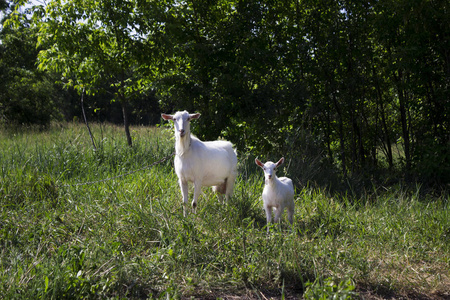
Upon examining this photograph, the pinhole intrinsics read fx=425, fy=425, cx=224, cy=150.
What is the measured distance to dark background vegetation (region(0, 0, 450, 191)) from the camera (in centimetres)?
911

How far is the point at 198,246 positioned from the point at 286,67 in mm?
7953

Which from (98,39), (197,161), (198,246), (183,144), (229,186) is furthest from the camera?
(98,39)

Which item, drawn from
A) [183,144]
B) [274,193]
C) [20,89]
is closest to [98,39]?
[183,144]

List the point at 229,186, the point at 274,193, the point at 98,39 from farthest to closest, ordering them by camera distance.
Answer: the point at 98,39 → the point at 229,186 → the point at 274,193

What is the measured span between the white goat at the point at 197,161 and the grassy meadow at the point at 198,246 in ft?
1.05

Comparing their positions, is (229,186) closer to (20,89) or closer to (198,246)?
(198,246)

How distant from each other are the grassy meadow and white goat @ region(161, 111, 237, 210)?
32cm

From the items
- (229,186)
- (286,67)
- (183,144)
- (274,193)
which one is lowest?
(229,186)

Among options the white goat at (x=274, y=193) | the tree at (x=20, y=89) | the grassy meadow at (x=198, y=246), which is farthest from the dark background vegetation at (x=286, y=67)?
the tree at (x=20, y=89)

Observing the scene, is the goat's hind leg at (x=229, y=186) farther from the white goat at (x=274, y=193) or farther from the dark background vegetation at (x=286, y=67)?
the dark background vegetation at (x=286, y=67)

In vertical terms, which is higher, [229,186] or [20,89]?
[20,89]

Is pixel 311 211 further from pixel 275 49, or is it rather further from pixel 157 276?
pixel 275 49

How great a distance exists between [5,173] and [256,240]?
15.1ft

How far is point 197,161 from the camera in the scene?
222 inches
